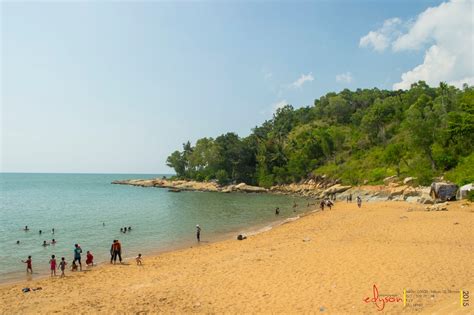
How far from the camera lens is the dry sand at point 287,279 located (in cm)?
1245

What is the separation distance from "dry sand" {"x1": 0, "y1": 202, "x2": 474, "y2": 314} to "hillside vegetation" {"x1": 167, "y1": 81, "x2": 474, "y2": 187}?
27199 mm

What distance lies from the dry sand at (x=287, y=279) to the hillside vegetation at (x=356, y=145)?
2720 cm

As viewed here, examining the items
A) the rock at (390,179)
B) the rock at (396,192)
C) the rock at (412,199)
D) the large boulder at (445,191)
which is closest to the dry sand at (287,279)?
the large boulder at (445,191)

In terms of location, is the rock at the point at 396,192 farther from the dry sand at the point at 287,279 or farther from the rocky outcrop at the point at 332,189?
the dry sand at the point at 287,279

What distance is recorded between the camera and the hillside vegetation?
55.8 metres

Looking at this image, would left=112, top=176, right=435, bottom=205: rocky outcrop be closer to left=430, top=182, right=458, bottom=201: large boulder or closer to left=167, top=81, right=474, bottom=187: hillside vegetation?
left=430, top=182, right=458, bottom=201: large boulder

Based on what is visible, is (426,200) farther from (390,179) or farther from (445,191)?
(390,179)

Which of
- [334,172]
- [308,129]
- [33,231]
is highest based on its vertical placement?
[308,129]

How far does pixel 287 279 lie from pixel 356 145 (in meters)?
86.2

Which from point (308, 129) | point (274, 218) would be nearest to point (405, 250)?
point (274, 218)

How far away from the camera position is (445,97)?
76125 mm

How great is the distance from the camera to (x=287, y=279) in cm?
1542

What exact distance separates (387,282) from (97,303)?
12.0 metres

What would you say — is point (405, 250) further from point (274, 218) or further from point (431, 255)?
point (274, 218)
